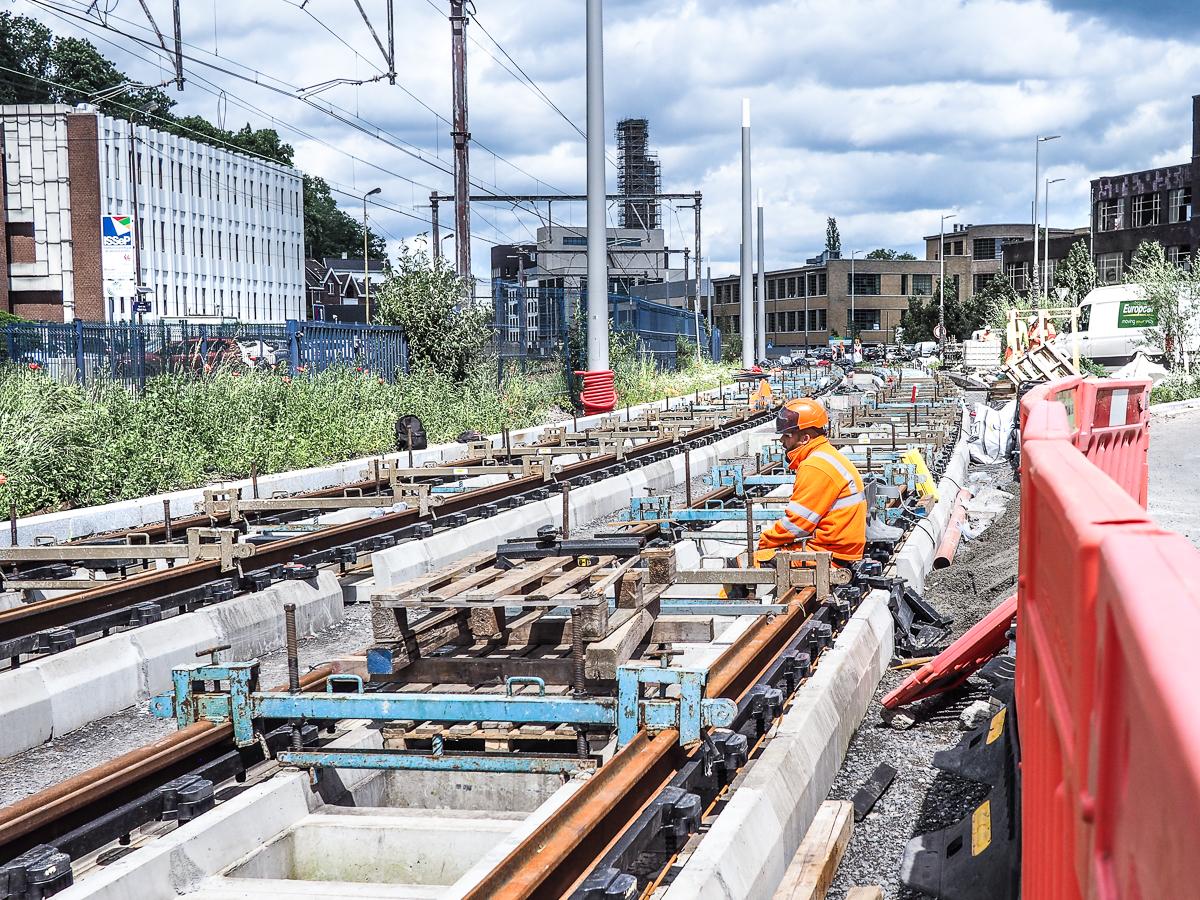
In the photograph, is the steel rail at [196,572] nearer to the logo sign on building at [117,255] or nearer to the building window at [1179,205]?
the logo sign on building at [117,255]

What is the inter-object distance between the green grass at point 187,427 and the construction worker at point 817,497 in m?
8.74

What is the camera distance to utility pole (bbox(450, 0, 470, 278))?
29.1 metres

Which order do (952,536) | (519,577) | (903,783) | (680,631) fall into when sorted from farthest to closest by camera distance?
(952,536) < (680,631) < (519,577) < (903,783)

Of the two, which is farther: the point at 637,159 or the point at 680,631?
the point at 637,159

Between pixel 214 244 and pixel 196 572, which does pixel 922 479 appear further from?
pixel 214 244

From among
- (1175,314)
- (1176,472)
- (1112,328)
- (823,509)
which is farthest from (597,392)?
(1112,328)

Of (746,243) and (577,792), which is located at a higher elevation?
(746,243)

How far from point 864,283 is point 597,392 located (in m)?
110

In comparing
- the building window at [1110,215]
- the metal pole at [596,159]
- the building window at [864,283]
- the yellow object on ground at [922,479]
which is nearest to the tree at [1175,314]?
the metal pole at [596,159]

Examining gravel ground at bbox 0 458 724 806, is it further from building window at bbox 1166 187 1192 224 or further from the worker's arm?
building window at bbox 1166 187 1192 224

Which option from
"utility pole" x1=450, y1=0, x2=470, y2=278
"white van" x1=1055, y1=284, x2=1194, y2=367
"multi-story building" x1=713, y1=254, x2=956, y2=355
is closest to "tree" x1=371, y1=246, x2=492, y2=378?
"utility pole" x1=450, y1=0, x2=470, y2=278

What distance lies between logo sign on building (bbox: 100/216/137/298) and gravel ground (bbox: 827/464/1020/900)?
5366cm

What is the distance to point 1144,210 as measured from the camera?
259ft

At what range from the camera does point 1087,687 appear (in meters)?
2.13
